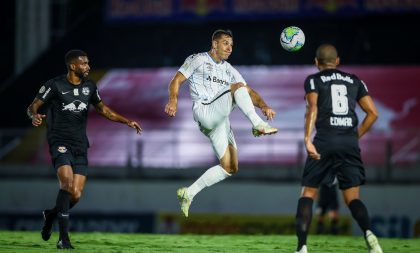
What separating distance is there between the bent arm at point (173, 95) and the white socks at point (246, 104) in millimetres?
647

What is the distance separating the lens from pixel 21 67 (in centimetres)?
2758

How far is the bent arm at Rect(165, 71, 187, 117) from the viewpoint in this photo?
9669mm

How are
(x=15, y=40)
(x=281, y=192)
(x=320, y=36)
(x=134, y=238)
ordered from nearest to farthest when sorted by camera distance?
Answer: (x=134, y=238), (x=281, y=192), (x=320, y=36), (x=15, y=40)

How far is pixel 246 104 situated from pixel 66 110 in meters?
1.93

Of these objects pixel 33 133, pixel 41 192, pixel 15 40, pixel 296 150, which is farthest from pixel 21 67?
pixel 296 150

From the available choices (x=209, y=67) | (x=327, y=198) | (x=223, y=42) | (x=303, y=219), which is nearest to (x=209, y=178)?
(x=209, y=67)

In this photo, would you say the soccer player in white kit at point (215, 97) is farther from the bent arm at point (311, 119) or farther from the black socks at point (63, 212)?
the bent arm at point (311, 119)

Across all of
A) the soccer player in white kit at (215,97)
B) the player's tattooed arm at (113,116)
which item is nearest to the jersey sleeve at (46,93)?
the player's tattooed arm at (113,116)

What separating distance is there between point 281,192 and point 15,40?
12400 millimetres

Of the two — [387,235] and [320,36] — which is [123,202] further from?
[320,36]

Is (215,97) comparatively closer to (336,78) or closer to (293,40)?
(293,40)

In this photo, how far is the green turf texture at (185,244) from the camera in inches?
388

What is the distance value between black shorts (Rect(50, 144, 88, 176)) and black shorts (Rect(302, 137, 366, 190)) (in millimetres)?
2684

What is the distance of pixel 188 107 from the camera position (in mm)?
24547
